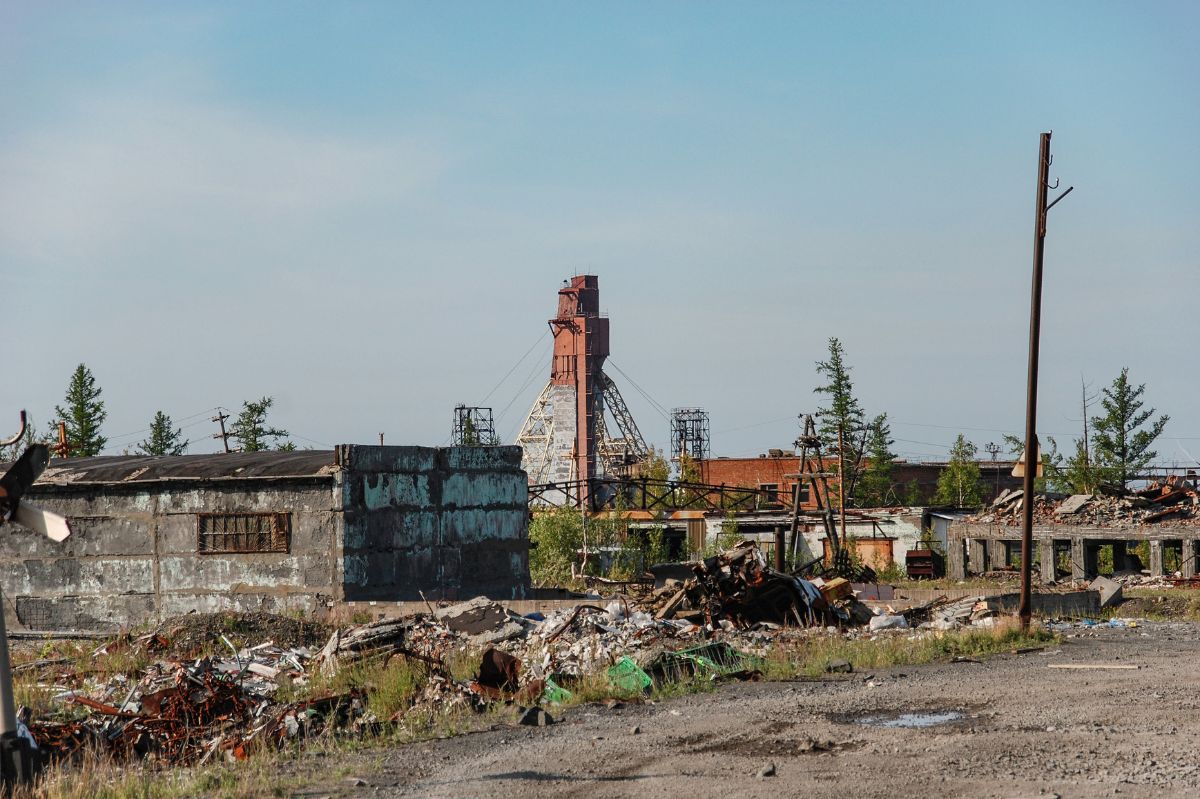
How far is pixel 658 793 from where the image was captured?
9375 mm

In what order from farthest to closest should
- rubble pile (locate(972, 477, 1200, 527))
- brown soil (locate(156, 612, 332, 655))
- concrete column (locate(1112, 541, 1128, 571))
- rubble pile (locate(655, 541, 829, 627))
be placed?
concrete column (locate(1112, 541, 1128, 571)) → rubble pile (locate(972, 477, 1200, 527)) → rubble pile (locate(655, 541, 829, 627)) → brown soil (locate(156, 612, 332, 655))

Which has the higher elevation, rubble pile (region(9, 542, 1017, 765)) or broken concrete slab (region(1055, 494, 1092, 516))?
broken concrete slab (region(1055, 494, 1092, 516))

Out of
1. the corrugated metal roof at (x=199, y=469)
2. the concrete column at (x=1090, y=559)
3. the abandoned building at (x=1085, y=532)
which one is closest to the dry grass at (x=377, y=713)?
the corrugated metal roof at (x=199, y=469)

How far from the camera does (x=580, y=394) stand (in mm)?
95938

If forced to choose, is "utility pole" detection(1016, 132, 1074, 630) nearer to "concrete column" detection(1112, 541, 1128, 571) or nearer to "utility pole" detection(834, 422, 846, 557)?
"utility pole" detection(834, 422, 846, 557)

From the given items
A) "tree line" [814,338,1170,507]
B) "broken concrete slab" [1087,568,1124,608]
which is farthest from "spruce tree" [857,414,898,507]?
"broken concrete slab" [1087,568,1124,608]

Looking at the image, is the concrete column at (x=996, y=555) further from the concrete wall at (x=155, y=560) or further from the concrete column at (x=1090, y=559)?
the concrete wall at (x=155, y=560)

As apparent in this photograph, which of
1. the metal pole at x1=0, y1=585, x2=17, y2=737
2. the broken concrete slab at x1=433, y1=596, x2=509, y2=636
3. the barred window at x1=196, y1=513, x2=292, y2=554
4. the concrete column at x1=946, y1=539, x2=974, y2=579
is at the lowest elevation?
the concrete column at x1=946, y1=539, x2=974, y2=579

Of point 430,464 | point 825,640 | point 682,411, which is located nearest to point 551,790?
point 825,640

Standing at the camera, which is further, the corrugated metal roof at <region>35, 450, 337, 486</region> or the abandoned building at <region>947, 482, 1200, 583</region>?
the abandoned building at <region>947, 482, 1200, 583</region>

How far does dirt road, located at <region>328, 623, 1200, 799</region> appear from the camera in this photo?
9.44 m

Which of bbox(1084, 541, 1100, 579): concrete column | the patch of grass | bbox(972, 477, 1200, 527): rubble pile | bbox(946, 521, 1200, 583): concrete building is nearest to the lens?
the patch of grass

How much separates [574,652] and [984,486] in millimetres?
66980

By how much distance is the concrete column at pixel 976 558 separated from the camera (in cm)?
4188
